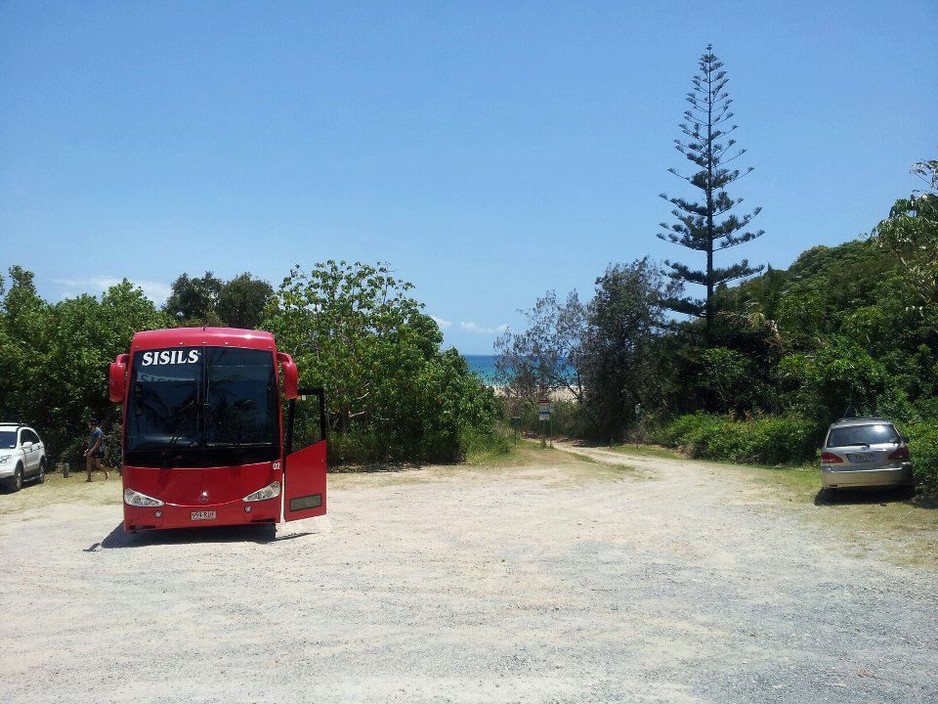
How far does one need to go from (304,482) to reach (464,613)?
5233mm

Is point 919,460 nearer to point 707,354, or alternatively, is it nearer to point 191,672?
point 191,672

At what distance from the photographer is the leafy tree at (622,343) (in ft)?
→ 141

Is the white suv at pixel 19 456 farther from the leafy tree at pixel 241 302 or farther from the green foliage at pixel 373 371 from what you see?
the leafy tree at pixel 241 302

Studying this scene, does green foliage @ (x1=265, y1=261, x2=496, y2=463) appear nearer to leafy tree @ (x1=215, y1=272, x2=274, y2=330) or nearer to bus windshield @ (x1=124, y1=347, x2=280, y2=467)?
bus windshield @ (x1=124, y1=347, x2=280, y2=467)

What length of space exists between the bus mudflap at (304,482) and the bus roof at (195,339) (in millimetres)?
1664

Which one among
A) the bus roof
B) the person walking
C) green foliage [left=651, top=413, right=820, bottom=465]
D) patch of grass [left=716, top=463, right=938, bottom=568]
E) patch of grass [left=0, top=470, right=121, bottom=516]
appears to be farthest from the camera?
green foliage [left=651, top=413, right=820, bottom=465]

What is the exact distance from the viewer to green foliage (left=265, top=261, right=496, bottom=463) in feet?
77.0

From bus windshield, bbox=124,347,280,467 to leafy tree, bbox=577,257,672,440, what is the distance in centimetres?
3215

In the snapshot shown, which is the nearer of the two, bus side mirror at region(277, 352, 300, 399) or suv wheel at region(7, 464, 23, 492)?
bus side mirror at region(277, 352, 300, 399)

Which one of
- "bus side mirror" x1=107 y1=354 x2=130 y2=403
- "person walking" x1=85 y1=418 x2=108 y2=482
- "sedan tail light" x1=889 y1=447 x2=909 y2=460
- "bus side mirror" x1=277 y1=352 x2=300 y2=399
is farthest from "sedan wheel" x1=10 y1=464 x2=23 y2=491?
"sedan tail light" x1=889 y1=447 x2=909 y2=460

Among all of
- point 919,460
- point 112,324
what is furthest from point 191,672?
point 112,324

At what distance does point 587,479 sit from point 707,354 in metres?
20.9

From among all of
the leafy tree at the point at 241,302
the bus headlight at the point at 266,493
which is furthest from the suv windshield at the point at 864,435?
the leafy tree at the point at 241,302

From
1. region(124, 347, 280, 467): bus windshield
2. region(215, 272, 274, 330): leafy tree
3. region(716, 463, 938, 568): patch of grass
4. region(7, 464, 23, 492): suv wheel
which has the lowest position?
region(716, 463, 938, 568): patch of grass
